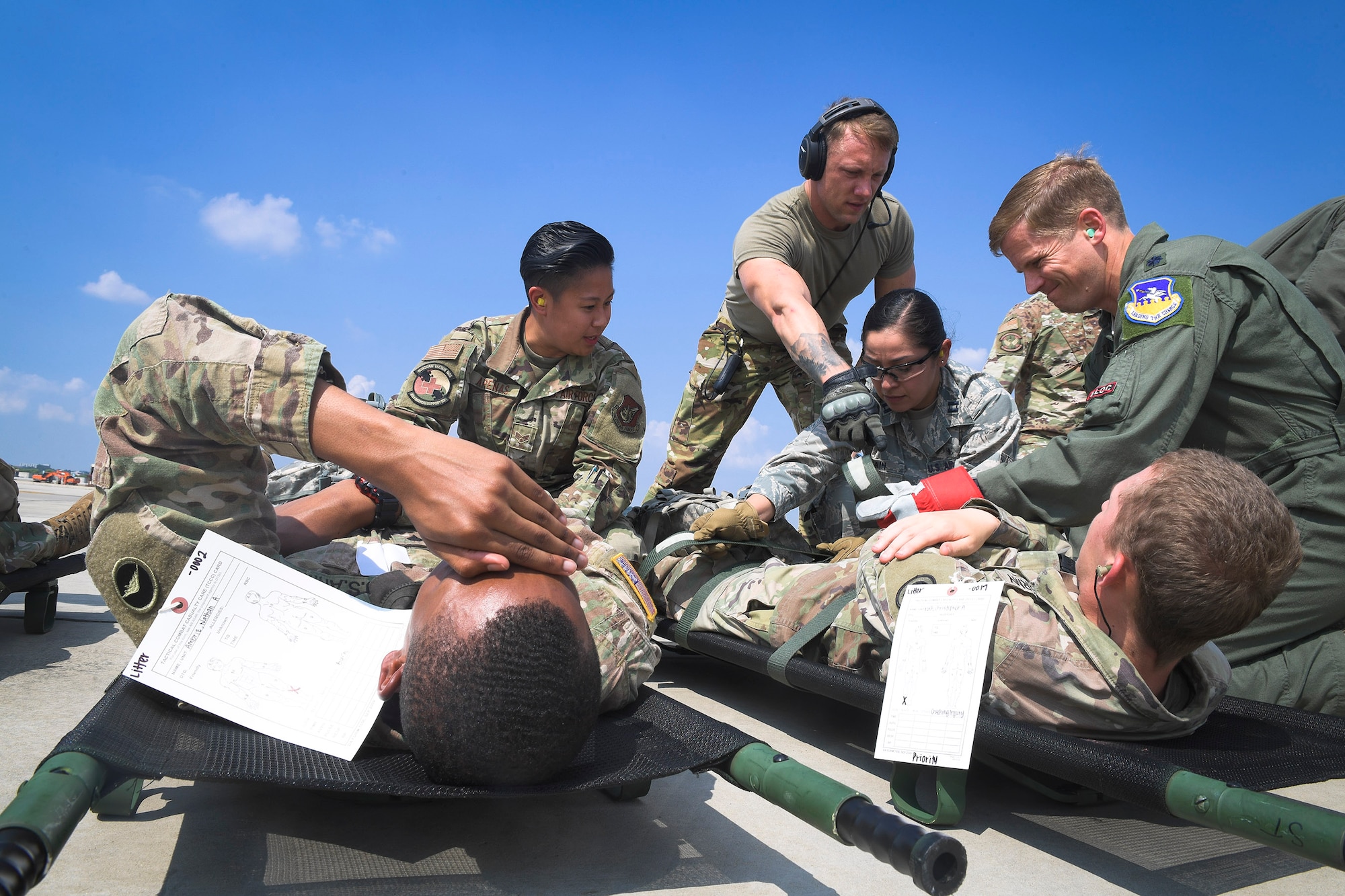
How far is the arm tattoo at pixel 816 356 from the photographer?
3.58 m

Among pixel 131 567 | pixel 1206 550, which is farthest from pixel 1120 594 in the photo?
pixel 131 567

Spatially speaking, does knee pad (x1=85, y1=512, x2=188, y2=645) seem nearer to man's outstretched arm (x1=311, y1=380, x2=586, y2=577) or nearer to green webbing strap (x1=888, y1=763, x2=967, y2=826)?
man's outstretched arm (x1=311, y1=380, x2=586, y2=577)

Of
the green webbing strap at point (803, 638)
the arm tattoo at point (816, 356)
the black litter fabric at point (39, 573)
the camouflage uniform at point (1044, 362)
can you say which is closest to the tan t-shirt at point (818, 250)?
the arm tattoo at point (816, 356)

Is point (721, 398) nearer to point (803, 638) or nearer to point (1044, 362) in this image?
point (1044, 362)

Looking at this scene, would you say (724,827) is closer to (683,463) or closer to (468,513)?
(468,513)

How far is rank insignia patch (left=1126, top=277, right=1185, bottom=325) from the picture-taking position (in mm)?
2562

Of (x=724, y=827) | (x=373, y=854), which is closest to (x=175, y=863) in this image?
(x=373, y=854)

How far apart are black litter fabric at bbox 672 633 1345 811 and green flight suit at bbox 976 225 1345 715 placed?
0.31m

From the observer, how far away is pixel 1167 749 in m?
1.92

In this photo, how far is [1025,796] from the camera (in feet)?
7.29

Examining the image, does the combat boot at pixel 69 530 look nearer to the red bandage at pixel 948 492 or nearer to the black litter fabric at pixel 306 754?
the black litter fabric at pixel 306 754

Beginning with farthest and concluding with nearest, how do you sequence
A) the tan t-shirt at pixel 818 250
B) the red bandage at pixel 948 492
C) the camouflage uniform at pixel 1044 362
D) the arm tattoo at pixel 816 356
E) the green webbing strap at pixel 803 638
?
the camouflage uniform at pixel 1044 362 < the tan t-shirt at pixel 818 250 < the arm tattoo at pixel 816 356 < the red bandage at pixel 948 492 < the green webbing strap at pixel 803 638

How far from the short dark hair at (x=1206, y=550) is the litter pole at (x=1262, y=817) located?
34 cm

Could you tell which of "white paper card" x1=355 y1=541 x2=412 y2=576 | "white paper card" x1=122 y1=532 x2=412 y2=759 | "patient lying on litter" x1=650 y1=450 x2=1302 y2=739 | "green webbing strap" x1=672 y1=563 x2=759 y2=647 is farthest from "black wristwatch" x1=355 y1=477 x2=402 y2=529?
"patient lying on litter" x1=650 y1=450 x2=1302 y2=739
